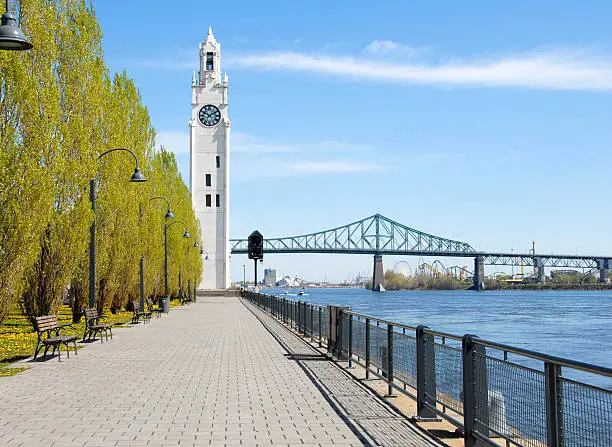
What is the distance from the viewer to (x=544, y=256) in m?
130

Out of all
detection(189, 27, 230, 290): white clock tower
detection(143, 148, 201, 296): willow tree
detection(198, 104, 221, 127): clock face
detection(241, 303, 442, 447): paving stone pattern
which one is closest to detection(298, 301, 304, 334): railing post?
detection(241, 303, 442, 447): paving stone pattern

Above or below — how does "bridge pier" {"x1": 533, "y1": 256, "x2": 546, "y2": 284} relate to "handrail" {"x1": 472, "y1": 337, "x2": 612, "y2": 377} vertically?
above

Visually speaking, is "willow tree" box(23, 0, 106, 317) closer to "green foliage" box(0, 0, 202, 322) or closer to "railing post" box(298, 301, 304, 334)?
"green foliage" box(0, 0, 202, 322)

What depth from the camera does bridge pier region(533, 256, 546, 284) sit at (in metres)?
140

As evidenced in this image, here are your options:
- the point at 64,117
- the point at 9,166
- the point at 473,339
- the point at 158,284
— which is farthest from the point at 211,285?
the point at 473,339

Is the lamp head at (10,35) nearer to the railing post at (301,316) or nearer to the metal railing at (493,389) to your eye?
the metal railing at (493,389)

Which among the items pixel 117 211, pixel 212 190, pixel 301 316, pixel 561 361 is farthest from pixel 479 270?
pixel 561 361

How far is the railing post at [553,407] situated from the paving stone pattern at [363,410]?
210 cm

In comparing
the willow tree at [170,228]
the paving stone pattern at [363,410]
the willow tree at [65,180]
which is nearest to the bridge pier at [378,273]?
the willow tree at [170,228]

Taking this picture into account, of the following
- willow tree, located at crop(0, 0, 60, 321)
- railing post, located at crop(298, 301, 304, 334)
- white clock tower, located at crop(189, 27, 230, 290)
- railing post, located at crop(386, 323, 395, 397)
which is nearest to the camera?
railing post, located at crop(386, 323, 395, 397)

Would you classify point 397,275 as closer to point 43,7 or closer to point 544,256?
point 544,256

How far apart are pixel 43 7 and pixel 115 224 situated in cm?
1096

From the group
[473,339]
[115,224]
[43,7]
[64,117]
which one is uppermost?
[43,7]

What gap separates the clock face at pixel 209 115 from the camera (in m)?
104
